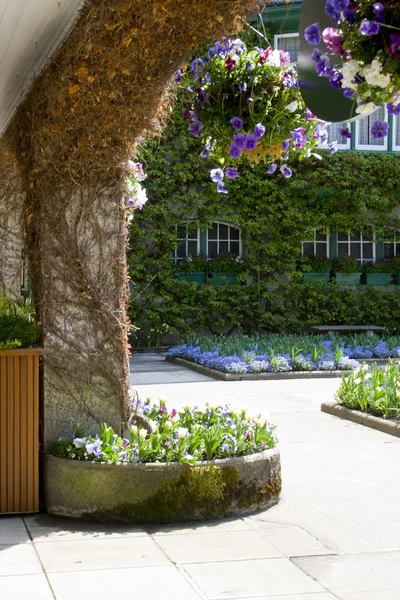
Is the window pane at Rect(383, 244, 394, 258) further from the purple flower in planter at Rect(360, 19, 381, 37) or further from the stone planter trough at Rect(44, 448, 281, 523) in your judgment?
the purple flower in planter at Rect(360, 19, 381, 37)

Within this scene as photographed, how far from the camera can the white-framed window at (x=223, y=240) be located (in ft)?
62.1

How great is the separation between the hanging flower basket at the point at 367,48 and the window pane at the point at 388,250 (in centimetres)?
1748

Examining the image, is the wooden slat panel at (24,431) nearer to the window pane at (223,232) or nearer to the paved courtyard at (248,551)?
the paved courtyard at (248,551)

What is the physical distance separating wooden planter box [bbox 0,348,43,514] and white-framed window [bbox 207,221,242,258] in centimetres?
1335

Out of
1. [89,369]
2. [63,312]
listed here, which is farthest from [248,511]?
[63,312]

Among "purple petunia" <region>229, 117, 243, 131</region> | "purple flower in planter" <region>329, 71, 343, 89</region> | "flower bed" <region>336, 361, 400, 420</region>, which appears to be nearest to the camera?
"purple flower in planter" <region>329, 71, 343, 89</region>

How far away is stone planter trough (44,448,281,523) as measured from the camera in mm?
5336

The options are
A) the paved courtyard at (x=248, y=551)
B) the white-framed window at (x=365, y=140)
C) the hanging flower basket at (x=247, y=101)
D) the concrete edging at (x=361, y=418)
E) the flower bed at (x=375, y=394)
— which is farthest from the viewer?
the white-framed window at (x=365, y=140)

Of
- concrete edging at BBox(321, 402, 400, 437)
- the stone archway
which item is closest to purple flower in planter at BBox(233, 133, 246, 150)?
the stone archway

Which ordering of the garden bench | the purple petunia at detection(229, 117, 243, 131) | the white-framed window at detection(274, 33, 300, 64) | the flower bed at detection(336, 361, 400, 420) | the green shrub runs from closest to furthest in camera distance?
1. the purple petunia at detection(229, 117, 243, 131)
2. the green shrub
3. the flower bed at detection(336, 361, 400, 420)
4. the garden bench
5. the white-framed window at detection(274, 33, 300, 64)

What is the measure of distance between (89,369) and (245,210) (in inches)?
513

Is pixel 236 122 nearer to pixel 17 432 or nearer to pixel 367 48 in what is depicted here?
pixel 367 48

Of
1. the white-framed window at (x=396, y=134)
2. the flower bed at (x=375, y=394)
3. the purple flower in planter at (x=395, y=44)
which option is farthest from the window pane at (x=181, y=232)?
the purple flower in planter at (x=395, y=44)

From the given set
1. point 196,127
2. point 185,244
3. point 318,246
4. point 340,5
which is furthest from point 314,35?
point 318,246
